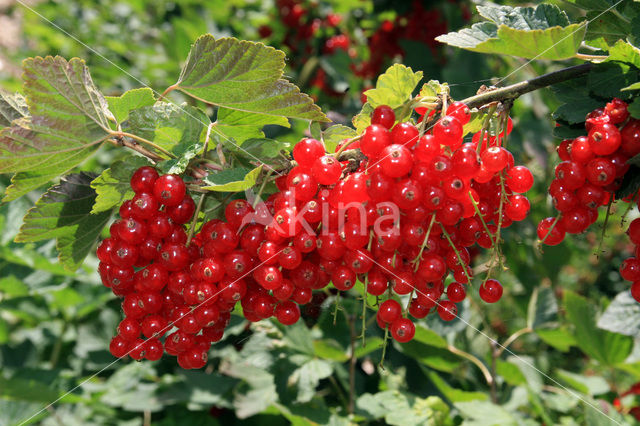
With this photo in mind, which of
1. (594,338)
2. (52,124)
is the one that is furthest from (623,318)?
(52,124)

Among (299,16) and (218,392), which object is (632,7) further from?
(299,16)

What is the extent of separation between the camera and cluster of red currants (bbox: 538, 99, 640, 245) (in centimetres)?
79

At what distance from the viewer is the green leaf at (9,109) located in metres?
0.89

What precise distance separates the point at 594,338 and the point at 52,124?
1.75m

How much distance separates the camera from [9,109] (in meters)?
0.90

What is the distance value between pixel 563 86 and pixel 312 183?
20.6 inches

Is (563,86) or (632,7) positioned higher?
(632,7)

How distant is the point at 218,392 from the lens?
170 cm

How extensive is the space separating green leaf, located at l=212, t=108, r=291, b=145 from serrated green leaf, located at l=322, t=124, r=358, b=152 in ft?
0.26

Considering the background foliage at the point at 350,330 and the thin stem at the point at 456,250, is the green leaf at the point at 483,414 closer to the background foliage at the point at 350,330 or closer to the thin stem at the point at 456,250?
the background foliage at the point at 350,330

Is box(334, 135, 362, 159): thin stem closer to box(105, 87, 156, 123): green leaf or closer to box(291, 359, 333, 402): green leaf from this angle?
box(105, 87, 156, 123): green leaf

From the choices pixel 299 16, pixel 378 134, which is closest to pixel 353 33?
pixel 299 16

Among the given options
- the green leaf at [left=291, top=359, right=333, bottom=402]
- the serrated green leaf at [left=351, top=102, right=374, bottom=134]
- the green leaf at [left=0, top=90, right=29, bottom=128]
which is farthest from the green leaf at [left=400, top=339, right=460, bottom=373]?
the green leaf at [left=0, top=90, right=29, bottom=128]

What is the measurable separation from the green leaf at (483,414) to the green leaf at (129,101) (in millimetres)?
1083
